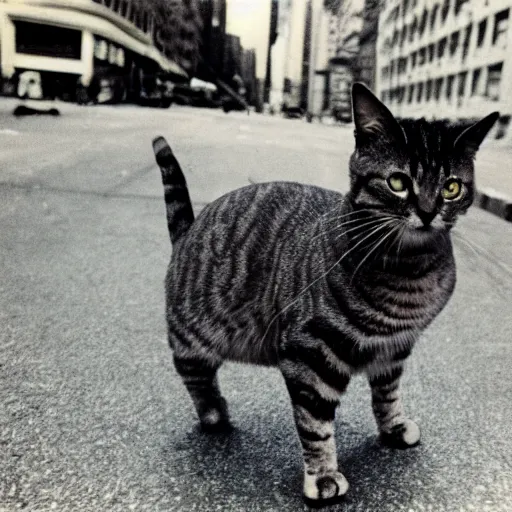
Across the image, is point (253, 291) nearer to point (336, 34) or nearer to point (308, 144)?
point (336, 34)

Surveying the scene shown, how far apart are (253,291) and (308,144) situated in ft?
4.39

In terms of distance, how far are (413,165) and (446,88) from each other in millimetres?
1074

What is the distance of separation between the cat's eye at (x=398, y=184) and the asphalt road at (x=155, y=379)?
7.3 inches

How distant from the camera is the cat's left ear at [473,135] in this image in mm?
633

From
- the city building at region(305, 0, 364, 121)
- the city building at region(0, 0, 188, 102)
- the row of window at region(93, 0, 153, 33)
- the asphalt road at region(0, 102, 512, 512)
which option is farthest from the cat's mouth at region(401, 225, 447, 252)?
the row of window at region(93, 0, 153, 33)

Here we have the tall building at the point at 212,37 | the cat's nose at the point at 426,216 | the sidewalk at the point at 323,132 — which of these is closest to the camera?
the cat's nose at the point at 426,216

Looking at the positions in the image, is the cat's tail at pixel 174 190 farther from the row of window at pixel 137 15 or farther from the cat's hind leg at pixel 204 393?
the row of window at pixel 137 15

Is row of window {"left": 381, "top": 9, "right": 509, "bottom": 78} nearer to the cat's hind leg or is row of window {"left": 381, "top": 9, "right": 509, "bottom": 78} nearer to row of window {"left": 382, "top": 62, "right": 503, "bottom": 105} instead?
row of window {"left": 382, "top": 62, "right": 503, "bottom": 105}

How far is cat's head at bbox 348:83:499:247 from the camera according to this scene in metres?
0.62

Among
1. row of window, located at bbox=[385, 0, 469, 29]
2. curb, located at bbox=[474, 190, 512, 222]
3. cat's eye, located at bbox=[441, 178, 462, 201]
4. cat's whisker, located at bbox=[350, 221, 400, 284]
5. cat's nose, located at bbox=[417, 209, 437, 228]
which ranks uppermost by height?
row of window, located at bbox=[385, 0, 469, 29]

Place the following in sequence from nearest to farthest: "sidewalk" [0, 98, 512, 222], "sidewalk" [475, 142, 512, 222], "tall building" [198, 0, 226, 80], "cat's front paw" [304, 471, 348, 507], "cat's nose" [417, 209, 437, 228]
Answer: "cat's nose" [417, 209, 437, 228] < "cat's front paw" [304, 471, 348, 507] < "sidewalk" [475, 142, 512, 222] < "sidewalk" [0, 98, 512, 222] < "tall building" [198, 0, 226, 80]

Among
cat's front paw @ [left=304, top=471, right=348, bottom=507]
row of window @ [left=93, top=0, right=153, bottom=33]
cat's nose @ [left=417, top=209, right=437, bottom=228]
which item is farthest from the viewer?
row of window @ [left=93, top=0, right=153, bottom=33]

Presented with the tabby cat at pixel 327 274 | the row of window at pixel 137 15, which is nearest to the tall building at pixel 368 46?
the row of window at pixel 137 15

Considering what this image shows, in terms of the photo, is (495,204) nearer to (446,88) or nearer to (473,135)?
(446,88)
